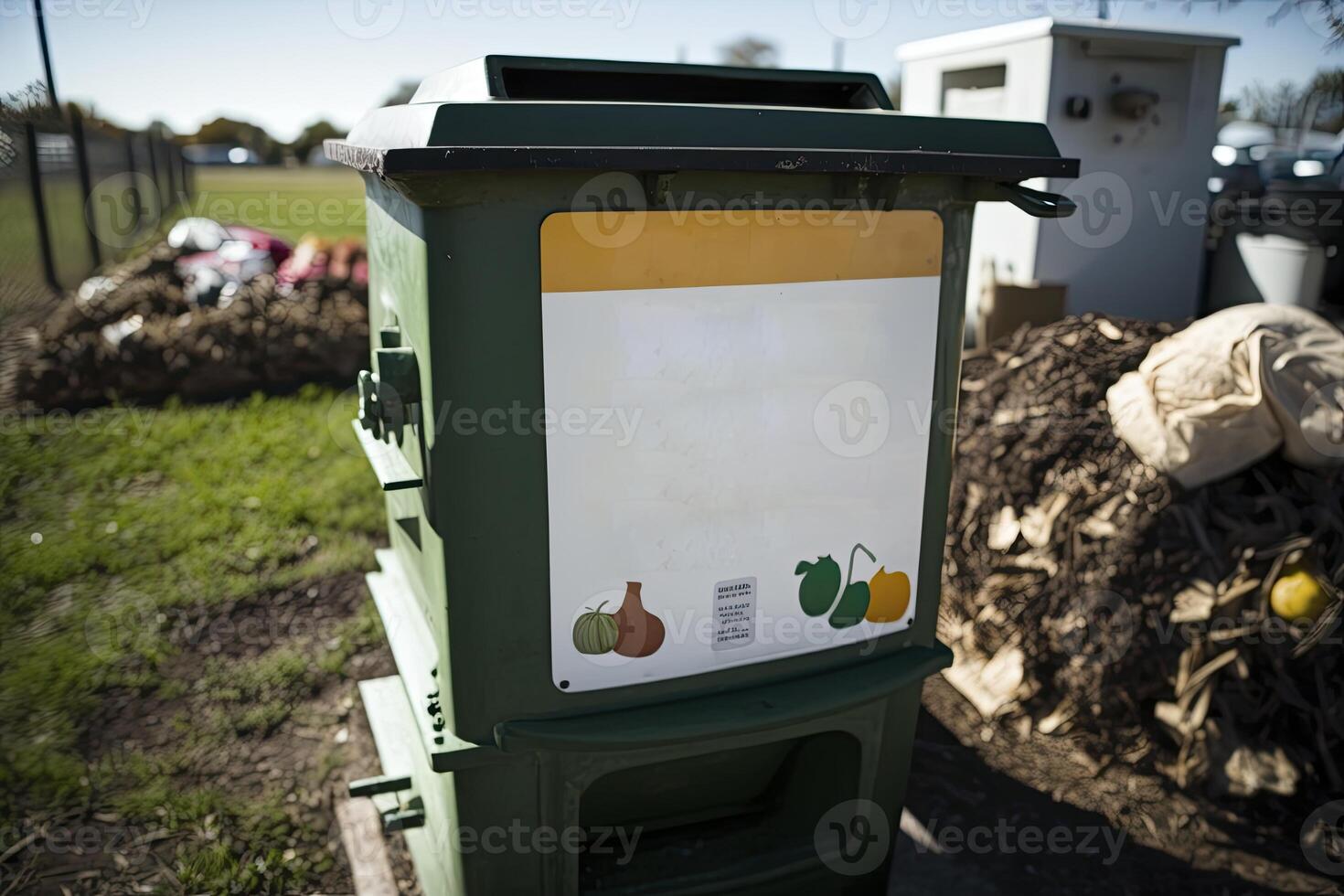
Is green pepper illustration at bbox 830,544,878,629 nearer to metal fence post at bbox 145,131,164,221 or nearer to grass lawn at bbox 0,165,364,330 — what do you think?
grass lawn at bbox 0,165,364,330

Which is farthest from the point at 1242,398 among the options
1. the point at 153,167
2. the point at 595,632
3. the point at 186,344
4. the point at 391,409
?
the point at 153,167

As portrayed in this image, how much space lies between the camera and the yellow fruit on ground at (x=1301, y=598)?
297 centimetres

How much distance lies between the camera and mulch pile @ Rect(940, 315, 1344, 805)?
3023 millimetres

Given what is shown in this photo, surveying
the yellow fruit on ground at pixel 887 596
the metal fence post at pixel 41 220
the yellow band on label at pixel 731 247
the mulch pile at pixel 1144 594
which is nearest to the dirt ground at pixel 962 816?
the mulch pile at pixel 1144 594

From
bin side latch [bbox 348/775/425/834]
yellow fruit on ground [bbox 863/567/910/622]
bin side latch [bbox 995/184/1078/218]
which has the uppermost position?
bin side latch [bbox 995/184/1078/218]

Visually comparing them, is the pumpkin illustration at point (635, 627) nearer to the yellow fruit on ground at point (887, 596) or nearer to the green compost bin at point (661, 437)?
the green compost bin at point (661, 437)

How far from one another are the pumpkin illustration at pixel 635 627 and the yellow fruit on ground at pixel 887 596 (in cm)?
53

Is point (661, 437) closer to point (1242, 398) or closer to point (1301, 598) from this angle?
point (1242, 398)

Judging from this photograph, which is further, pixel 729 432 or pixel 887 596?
pixel 887 596

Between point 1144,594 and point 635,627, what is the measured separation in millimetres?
1988

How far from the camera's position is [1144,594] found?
3193 mm

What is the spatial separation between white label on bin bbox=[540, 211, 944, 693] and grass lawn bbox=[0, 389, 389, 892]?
5.16ft

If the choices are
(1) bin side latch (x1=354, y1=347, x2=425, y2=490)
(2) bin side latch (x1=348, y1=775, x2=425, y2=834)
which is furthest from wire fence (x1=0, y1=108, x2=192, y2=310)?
(2) bin side latch (x1=348, y1=775, x2=425, y2=834)

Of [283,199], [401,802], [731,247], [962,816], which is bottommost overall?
[962,816]
